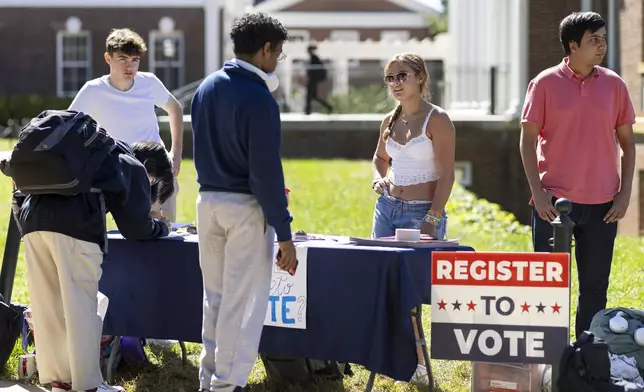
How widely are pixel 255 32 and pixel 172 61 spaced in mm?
29457

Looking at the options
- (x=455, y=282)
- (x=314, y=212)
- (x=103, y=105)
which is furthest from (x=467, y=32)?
(x=455, y=282)

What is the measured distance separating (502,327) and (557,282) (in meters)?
0.33

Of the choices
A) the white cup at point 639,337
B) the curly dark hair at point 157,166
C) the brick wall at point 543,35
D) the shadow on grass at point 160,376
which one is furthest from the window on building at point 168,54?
the white cup at point 639,337

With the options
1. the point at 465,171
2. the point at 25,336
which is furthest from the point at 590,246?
the point at 465,171

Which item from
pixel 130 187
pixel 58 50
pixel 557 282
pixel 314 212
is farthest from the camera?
pixel 58 50

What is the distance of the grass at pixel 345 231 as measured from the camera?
20.9 ft

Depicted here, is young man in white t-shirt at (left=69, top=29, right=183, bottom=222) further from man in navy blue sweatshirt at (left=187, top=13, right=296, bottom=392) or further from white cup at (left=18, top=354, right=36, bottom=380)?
man in navy blue sweatshirt at (left=187, top=13, right=296, bottom=392)

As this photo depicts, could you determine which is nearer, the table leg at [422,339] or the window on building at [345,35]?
the table leg at [422,339]

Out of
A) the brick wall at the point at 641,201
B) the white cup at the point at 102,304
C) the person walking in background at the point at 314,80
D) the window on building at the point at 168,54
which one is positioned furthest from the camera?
the window on building at the point at 168,54

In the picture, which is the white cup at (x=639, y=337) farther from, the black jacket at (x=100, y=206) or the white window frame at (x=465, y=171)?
the white window frame at (x=465, y=171)

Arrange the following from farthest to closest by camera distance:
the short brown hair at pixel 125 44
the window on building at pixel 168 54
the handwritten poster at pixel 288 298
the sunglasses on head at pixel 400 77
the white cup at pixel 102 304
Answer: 1. the window on building at pixel 168 54
2. the short brown hair at pixel 125 44
3. the sunglasses on head at pixel 400 77
4. the white cup at pixel 102 304
5. the handwritten poster at pixel 288 298

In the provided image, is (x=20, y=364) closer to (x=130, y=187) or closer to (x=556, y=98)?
(x=130, y=187)

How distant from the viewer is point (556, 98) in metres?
5.91

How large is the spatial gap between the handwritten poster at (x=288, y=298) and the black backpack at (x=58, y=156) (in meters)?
1.03
